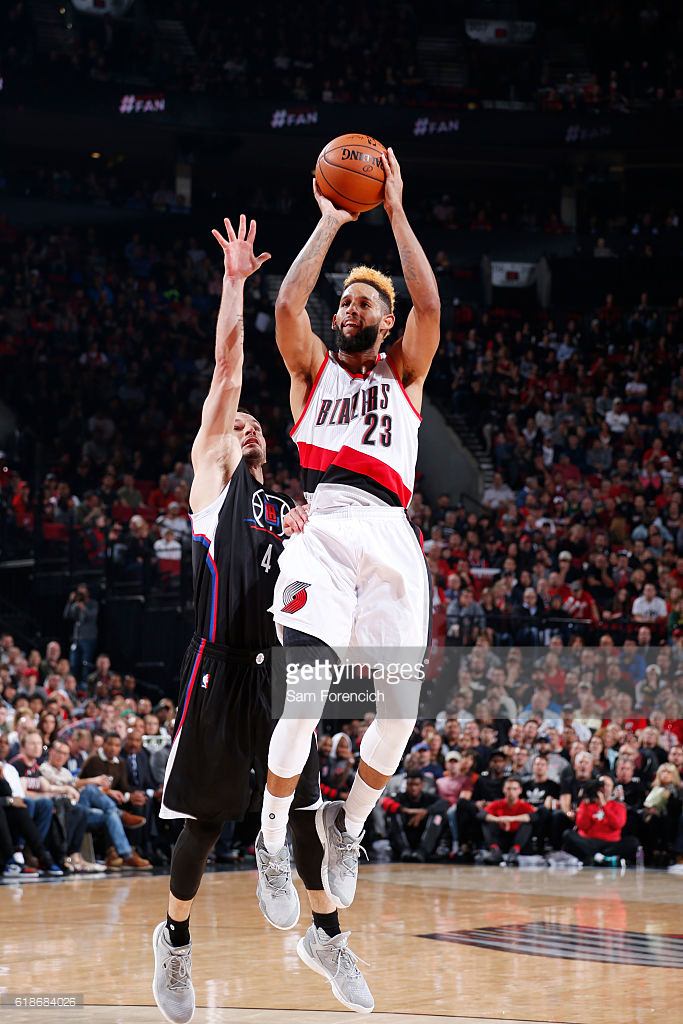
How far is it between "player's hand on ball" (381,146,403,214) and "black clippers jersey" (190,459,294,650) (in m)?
1.53

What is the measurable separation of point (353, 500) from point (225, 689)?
1132 mm

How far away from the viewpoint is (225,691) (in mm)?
6102

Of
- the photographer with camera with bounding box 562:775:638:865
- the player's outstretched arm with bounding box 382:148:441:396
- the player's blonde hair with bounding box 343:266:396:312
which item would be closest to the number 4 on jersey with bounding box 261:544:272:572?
the player's outstretched arm with bounding box 382:148:441:396

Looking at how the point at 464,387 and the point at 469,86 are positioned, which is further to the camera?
the point at 469,86

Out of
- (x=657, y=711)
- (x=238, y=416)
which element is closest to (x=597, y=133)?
(x=657, y=711)

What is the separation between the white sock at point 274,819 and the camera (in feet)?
18.6

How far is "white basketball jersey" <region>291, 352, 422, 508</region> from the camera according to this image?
569 centimetres

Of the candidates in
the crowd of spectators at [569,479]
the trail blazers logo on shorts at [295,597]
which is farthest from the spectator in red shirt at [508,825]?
the trail blazers logo on shorts at [295,597]

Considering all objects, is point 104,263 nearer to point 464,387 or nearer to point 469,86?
point 464,387

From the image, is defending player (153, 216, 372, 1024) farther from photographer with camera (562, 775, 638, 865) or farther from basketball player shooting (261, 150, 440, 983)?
photographer with camera (562, 775, 638, 865)

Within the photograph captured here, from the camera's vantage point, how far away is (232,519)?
20.7 feet

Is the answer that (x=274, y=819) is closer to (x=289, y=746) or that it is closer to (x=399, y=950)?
(x=289, y=746)

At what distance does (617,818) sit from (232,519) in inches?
358

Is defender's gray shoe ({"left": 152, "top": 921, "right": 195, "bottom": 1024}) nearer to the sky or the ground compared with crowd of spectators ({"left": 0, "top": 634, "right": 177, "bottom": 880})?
nearer to the sky
